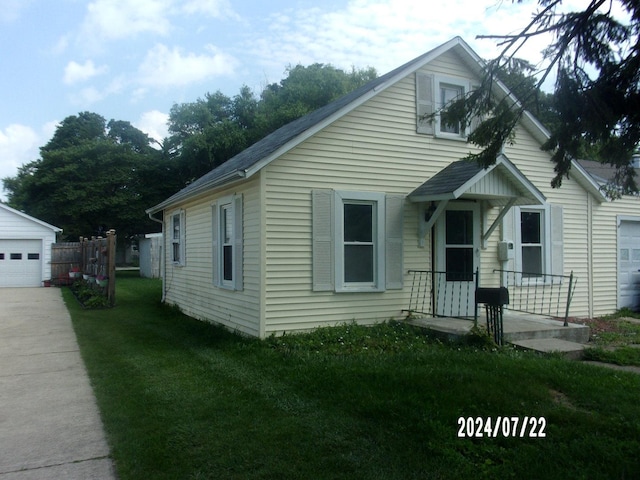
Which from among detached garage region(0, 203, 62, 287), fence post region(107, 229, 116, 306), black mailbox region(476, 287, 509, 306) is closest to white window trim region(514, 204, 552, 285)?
black mailbox region(476, 287, 509, 306)

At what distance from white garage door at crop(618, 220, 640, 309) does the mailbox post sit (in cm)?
615

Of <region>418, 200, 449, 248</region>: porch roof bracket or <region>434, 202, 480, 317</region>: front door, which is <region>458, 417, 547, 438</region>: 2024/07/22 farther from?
<region>434, 202, 480, 317</region>: front door

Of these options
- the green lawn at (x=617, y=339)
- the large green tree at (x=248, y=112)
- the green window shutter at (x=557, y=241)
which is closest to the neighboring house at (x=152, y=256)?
the large green tree at (x=248, y=112)

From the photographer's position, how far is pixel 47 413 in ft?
18.6

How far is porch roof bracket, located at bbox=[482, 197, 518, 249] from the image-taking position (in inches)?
374

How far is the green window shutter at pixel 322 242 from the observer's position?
29.2 ft

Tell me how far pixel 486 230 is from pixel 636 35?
549 centimetres

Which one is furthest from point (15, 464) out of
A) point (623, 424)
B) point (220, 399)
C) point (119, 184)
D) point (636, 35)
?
point (119, 184)

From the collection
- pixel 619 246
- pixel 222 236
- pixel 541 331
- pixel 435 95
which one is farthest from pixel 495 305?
pixel 619 246

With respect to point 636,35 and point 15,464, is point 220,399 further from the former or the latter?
point 636,35

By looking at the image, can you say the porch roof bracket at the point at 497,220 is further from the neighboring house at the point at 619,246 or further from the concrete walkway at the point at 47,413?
the concrete walkway at the point at 47,413

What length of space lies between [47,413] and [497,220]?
25.4ft

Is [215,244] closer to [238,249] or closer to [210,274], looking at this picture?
[210,274]

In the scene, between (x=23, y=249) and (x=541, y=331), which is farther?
(x=23, y=249)
